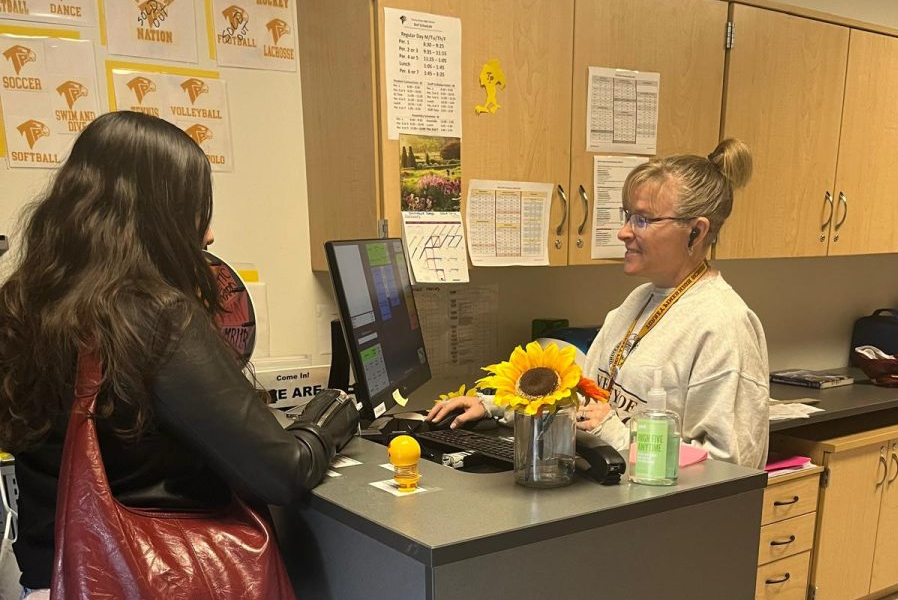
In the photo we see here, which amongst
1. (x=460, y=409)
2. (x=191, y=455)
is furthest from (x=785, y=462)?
(x=191, y=455)

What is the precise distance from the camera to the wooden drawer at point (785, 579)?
229 cm

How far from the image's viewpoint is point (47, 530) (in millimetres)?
1092

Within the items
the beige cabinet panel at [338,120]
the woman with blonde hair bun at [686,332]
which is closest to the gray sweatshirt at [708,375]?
the woman with blonde hair bun at [686,332]

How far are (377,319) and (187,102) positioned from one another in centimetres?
89

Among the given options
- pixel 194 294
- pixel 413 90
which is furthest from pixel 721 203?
pixel 194 294

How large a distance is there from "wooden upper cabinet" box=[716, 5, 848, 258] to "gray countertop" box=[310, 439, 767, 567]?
1.43 m

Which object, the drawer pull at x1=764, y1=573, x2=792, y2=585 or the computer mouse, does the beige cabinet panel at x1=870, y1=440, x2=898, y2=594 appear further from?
the computer mouse

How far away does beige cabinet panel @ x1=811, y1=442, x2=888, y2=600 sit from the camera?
2410mm

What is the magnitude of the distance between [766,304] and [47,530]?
113 inches

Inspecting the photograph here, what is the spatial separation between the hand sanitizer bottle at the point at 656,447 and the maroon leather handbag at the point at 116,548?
59cm

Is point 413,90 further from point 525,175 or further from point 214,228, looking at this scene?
point 214,228

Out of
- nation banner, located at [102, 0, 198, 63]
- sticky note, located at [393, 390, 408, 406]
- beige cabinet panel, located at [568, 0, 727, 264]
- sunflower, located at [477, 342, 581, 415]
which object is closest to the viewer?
sunflower, located at [477, 342, 581, 415]

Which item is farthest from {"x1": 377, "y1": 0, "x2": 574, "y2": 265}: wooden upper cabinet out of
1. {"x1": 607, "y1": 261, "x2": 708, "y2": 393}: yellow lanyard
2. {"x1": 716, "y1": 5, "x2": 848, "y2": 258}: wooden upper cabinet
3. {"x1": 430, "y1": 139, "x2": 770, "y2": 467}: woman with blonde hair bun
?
{"x1": 716, "y1": 5, "x2": 848, "y2": 258}: wooden upper cabinet

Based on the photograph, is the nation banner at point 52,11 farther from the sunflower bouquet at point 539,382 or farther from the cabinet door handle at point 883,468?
the cabinet door handle at point 883,468
